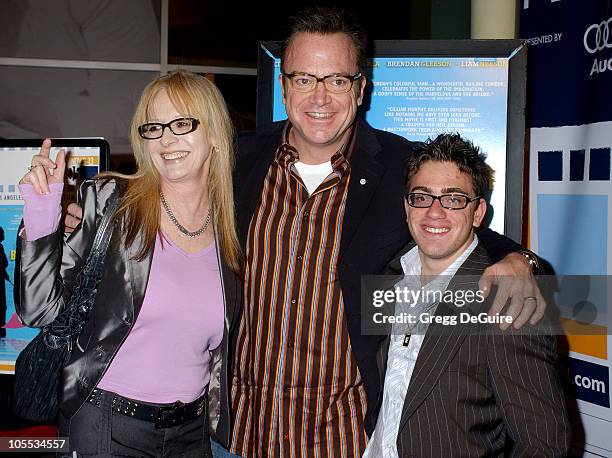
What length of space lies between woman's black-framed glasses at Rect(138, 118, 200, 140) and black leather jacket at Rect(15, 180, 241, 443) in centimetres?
23

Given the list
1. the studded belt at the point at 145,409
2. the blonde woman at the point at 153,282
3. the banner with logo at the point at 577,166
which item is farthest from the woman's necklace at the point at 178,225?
the banner with logo at the point at 577,166

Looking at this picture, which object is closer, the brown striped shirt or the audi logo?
the brown striped shirt

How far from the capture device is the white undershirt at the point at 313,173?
235cm

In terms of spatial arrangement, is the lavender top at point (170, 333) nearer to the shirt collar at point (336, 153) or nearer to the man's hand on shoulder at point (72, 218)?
the man's hand on shoulder at point (72, 218)

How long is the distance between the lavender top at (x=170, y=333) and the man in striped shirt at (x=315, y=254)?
187 mm

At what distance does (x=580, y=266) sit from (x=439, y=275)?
136cm

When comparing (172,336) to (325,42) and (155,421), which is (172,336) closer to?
(155,421)

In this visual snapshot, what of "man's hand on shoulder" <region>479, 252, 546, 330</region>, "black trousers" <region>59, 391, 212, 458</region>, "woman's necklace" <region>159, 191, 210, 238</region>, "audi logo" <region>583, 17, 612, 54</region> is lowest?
"black trousers" <region>59, 391, 212, 458</region>

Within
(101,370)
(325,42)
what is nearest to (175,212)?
(101,370)

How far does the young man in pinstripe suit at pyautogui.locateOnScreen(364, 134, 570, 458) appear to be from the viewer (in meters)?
1.74

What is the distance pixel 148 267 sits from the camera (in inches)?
81.4

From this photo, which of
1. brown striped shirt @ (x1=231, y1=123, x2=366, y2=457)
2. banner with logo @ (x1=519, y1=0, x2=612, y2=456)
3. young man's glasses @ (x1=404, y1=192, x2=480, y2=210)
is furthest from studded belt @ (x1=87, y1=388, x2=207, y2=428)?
banner with logo @ (x1=519, y1=0, x2=612, y2=456)

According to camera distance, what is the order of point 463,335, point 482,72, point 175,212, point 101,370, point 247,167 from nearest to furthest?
point 463,335 < point 101,370 < point 175,212 < point 247,167 < point 482,72

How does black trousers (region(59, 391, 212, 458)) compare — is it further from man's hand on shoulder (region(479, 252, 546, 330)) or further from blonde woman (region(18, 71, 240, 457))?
man's hand on shoulder (region(479, 252, 546, 330))
